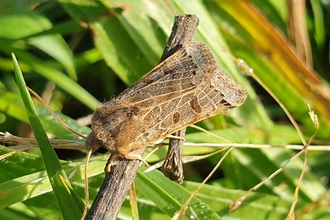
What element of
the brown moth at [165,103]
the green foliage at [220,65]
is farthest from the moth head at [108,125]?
the green foliage at [220,65]

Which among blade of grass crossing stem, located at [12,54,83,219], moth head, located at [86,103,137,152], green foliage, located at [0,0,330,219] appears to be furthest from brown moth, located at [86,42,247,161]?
green foliage, located at [0,0,330,219]

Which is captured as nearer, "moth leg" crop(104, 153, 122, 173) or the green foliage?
"moth leg" crop(104, 153, 122, 173)

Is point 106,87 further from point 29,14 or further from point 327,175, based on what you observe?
point 327,175

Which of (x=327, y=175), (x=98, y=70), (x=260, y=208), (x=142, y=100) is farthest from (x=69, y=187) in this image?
(x=327, y=175)

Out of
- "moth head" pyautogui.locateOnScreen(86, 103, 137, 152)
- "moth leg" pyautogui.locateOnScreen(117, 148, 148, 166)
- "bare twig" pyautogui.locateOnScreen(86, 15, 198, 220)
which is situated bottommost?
"bare twig" pyautogui.locateOnScreen(86, 15, 198, 220)

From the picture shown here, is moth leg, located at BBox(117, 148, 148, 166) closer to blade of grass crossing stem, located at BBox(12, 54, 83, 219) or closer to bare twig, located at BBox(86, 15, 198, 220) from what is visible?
bare twig, located at BBox(86, 15, 198, 220)

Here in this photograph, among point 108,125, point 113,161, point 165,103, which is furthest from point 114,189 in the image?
point 165,103

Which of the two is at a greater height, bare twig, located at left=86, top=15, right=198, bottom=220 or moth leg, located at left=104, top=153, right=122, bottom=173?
moth leg, located at left=104, top=153, right=122, bottom=173
